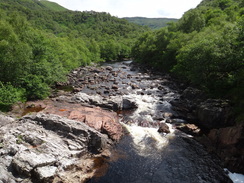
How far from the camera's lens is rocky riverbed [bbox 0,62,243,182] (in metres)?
15.5

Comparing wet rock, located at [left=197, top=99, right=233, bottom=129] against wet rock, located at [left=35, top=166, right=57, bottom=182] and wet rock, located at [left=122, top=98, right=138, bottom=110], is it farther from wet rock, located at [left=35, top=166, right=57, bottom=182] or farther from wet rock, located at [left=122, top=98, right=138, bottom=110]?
wet rock, located at [left=35, top=166, right=57, bottom=182]

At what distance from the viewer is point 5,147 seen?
1535 cm

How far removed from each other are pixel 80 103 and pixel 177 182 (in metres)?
21.1

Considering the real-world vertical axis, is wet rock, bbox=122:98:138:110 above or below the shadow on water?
above

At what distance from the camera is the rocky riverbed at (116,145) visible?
1553 cm

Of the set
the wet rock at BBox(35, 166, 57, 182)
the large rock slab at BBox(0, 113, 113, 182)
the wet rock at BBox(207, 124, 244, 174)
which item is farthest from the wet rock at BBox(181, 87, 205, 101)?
the wet rock at BBox(35, 166, 57, 182)

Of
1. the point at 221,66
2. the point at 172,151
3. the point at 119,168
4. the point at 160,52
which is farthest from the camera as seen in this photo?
the point at 160,52

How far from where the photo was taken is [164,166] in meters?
18.0

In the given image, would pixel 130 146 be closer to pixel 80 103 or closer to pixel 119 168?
pixel 119 168

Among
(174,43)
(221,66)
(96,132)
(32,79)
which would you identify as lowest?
(96,132)

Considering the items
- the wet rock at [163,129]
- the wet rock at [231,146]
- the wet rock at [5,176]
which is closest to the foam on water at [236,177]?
the wet rock at [231,146]

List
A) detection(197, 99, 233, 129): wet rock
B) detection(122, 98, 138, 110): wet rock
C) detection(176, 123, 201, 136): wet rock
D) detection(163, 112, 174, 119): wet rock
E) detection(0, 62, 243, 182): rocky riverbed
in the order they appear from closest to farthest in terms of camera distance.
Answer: detection(0, 62, 243, 182): rocky riverbed
detection(197, 99, 233, 129): wet rock
detection(176, 123, 201, 136): wet rock
detection(163, 112, 174, 119): wet rock
detection(122, 98, 138, 110): wet rock

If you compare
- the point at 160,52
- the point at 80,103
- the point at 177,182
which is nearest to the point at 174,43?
the point at 160,52

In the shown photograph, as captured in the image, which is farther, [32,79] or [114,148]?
[32,79]
